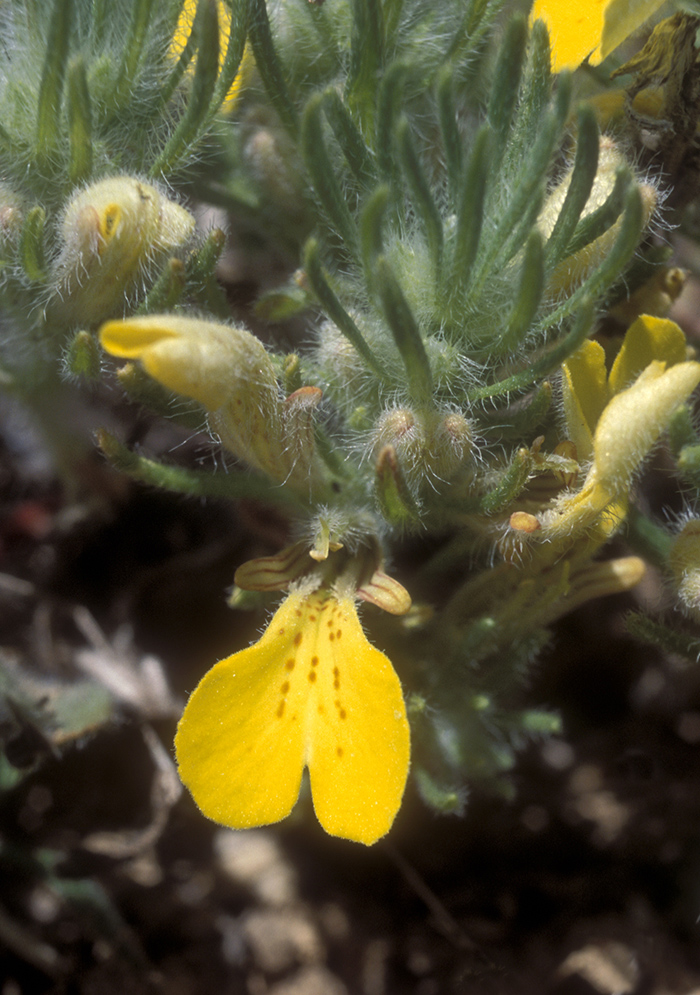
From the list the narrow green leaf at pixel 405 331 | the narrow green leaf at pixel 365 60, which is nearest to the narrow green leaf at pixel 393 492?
the narrow green leaf at pixel 405 331

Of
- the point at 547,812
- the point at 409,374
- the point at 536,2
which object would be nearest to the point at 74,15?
the point at 536,2

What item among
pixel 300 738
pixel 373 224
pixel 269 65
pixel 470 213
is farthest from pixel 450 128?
pixel 300 738

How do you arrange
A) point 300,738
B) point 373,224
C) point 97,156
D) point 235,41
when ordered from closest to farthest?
point 373,224 < point 300,738 < point 235,41 < point 97,156

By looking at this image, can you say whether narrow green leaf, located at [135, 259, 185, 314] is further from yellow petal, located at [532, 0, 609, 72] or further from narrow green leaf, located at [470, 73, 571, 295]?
yellow petal, located at [532, 0, 609, 72]

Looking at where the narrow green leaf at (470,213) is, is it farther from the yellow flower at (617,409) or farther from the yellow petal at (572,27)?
the yellow petal at (572,27)

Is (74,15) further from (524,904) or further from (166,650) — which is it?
(524,904)

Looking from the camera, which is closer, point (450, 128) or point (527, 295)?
point (527, 295)

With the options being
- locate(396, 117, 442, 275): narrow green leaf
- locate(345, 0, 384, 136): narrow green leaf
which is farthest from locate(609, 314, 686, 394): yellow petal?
locate(345, 0, 384, 136): narrow green leaf

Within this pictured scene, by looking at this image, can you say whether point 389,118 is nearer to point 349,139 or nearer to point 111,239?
point 349,139
